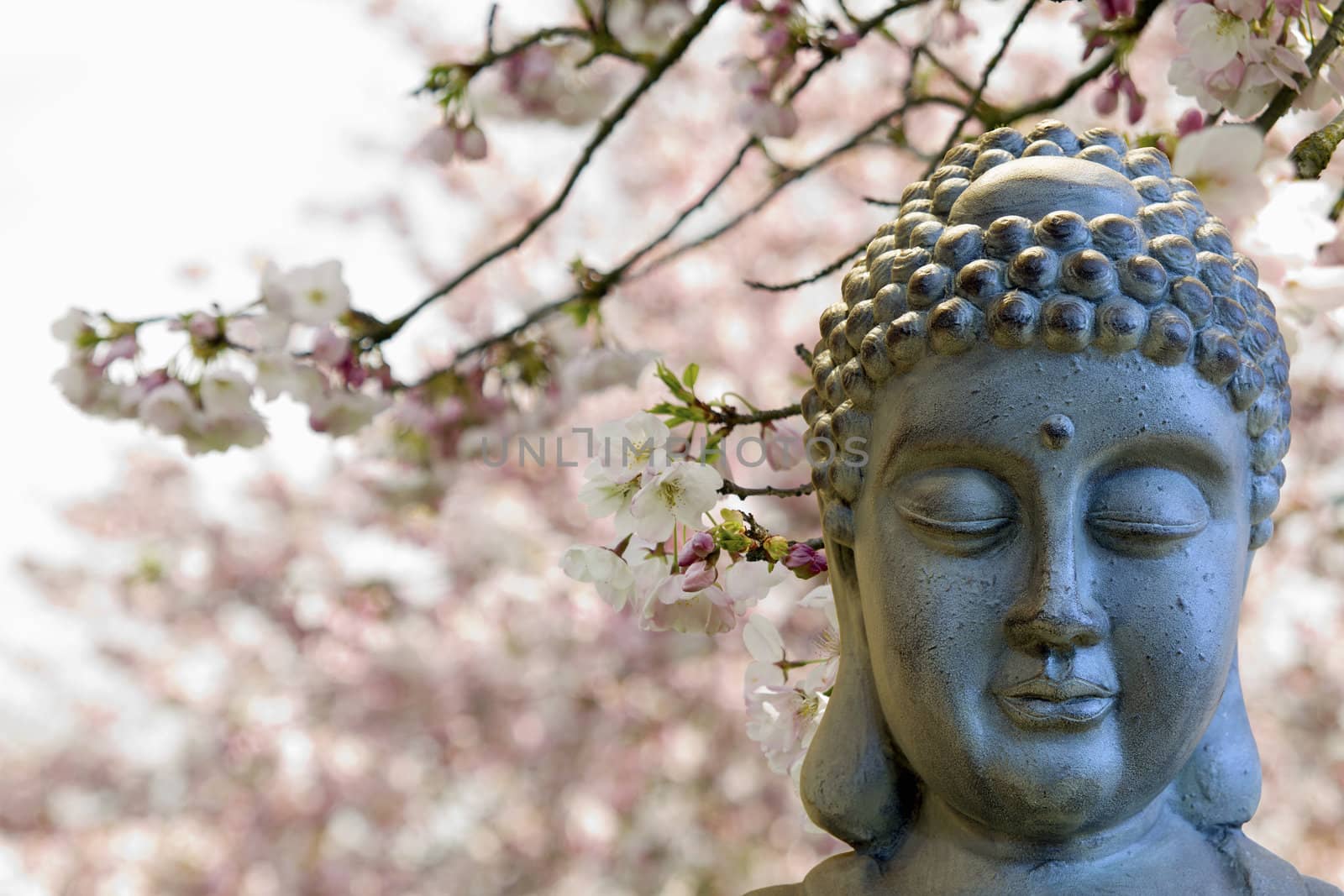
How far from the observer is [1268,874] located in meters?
1.13

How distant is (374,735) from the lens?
5.19 meters

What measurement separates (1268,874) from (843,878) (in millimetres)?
379

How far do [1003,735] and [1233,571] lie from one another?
26cm

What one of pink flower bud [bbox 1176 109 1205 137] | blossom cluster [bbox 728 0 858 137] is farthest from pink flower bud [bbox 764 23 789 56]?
pink flower bud [bbox 1176 109 1205 137]

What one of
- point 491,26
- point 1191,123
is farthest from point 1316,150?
point 491,26

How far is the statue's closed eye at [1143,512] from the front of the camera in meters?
1.07

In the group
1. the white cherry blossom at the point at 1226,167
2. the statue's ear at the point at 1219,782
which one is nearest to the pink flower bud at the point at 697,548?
the statue's ear at the point at 1219,782

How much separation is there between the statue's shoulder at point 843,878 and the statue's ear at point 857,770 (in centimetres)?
2

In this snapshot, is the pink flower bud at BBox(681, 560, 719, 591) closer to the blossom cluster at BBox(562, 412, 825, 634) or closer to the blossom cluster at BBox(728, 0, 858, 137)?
the blossom cluster at BBox(562, 412, 825, 634)

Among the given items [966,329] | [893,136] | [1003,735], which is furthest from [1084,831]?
[893,136]

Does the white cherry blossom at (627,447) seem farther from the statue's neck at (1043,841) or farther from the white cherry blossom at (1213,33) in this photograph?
the white cherry blossom at (1213,33)

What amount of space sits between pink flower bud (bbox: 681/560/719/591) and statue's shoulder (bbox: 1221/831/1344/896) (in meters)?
0.56

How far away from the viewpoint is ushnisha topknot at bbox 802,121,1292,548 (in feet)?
3.57

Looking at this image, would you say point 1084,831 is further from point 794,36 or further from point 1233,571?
point 794,36
